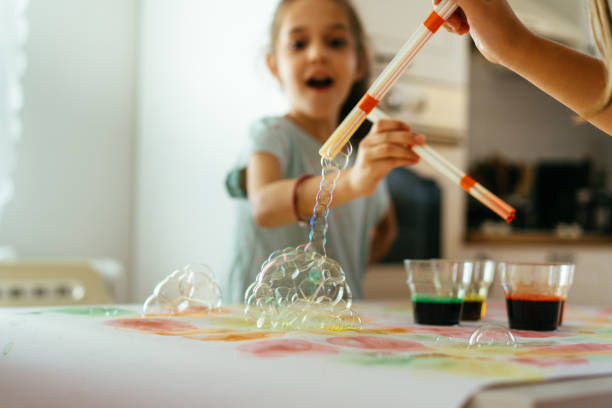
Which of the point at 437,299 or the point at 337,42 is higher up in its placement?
the point at 337,42

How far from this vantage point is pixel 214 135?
2.37 meters

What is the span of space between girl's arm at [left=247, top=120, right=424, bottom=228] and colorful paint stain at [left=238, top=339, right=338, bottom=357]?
0.45m

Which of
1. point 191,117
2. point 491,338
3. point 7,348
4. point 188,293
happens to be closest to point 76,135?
point 191,117

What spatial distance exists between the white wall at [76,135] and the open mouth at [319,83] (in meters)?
1.38

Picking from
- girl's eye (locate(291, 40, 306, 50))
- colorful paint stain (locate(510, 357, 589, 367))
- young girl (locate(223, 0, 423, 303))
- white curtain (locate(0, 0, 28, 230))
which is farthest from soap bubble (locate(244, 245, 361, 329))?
white curtain (locate(0, 0, 28, 230))

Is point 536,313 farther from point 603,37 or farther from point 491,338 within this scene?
point 603,37

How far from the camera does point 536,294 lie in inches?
29.0

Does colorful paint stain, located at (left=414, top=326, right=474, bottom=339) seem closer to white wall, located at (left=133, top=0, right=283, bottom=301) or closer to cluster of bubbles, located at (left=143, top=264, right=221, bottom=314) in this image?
cluster of bubbles, located at (left=143, top=264, right=221, bottom=314)

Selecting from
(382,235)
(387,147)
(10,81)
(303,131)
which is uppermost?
(10,81)

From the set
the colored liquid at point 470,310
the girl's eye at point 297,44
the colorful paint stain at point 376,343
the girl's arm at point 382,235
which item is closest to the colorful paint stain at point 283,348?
the colorful paint stain at point 376,343

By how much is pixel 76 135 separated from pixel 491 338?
7.37 feet

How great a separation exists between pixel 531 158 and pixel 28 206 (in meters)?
2.53

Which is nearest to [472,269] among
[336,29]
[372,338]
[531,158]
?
[372,338]

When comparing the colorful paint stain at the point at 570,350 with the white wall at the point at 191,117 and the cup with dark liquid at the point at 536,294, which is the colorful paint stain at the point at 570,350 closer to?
the cup with dark liquid at the point at 536,294
